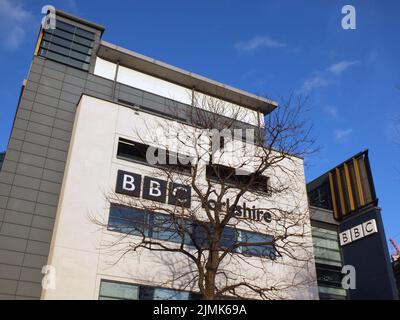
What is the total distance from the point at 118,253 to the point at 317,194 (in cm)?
1905

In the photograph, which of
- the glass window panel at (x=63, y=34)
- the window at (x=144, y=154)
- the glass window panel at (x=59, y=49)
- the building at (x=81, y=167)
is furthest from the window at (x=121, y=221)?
the glass window panel at (x=63, y=34)

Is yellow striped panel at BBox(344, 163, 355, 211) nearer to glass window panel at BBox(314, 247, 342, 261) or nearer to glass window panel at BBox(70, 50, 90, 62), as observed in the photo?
glass window panel at BBox(314, 247, 342, 261)

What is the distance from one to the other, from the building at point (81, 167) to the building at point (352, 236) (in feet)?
10.8

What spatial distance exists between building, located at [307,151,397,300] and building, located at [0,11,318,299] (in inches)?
130

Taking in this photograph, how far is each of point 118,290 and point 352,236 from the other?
17.1 meters

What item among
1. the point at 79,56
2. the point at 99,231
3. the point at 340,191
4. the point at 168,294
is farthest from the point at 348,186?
the point at 79,56

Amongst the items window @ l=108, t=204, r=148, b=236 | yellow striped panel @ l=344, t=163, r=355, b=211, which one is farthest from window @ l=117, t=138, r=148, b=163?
yellow striped panel @ l=344, t=163, r=355, b=211

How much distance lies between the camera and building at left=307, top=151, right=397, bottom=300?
26.0m

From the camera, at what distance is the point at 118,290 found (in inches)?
762

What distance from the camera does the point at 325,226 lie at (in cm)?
2941

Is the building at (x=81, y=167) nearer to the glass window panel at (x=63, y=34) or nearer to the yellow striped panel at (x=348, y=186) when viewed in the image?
the glass window panel at (x=63, y=34)

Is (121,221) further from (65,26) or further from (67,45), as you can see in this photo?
(65,26)
